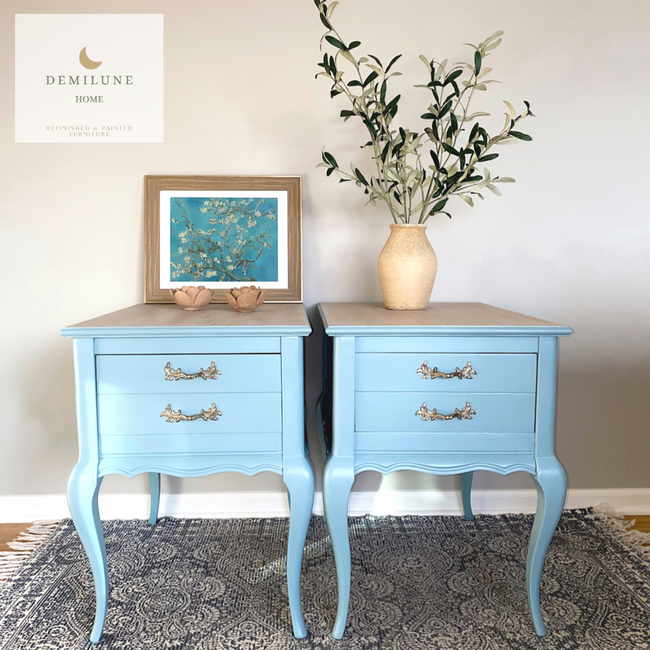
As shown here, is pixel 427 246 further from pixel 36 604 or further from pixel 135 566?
pixel 36 604

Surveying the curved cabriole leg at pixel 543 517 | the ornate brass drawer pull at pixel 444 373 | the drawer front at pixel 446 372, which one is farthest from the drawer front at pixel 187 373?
the curved cabriole leg at pixel 543 517

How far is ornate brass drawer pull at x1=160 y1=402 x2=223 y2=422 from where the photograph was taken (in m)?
1.34

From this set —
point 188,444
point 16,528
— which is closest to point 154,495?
point 16,528

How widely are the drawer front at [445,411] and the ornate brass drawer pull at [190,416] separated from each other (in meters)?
0.35

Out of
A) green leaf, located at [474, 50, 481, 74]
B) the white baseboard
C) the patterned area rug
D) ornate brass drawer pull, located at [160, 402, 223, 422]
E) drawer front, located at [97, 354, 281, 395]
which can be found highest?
green leaf, located at [474, 50, 481, 74]

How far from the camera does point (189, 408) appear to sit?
1.35 m

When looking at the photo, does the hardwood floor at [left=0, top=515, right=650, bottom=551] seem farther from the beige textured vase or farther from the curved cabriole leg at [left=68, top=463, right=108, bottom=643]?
the beige textured vase

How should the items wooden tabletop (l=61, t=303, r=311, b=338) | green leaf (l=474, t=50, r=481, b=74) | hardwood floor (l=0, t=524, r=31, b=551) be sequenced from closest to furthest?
wooden tabletop (l=61, t=303, r=311, b=338) → green leaf (l=474, t=50, r=481, b=74) → hardwood floor (l=0, t=524, r=31, b=551)

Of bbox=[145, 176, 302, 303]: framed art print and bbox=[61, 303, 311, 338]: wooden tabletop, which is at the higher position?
bbox=[145, 176, 302, 303]: framed art print

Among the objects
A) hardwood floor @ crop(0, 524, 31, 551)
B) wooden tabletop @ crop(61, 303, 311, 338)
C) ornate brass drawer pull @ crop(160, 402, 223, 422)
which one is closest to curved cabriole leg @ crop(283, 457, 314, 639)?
ornate brass drawer pull @ crop(160, 402, 223, 422)

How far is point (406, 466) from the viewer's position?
1373 mm

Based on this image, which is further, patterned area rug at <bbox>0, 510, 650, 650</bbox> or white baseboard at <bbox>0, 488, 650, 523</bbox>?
white baseboard at <bbox>0, 488, 650, 523</bbox>

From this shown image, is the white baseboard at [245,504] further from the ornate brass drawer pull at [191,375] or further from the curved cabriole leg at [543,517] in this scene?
the ornate brass drawer pull at [191,375]

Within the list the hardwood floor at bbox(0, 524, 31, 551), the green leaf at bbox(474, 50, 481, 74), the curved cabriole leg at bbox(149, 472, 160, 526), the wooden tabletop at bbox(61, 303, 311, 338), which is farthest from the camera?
the curved cabriole leg at bbox(149, 472, 160, 526)
